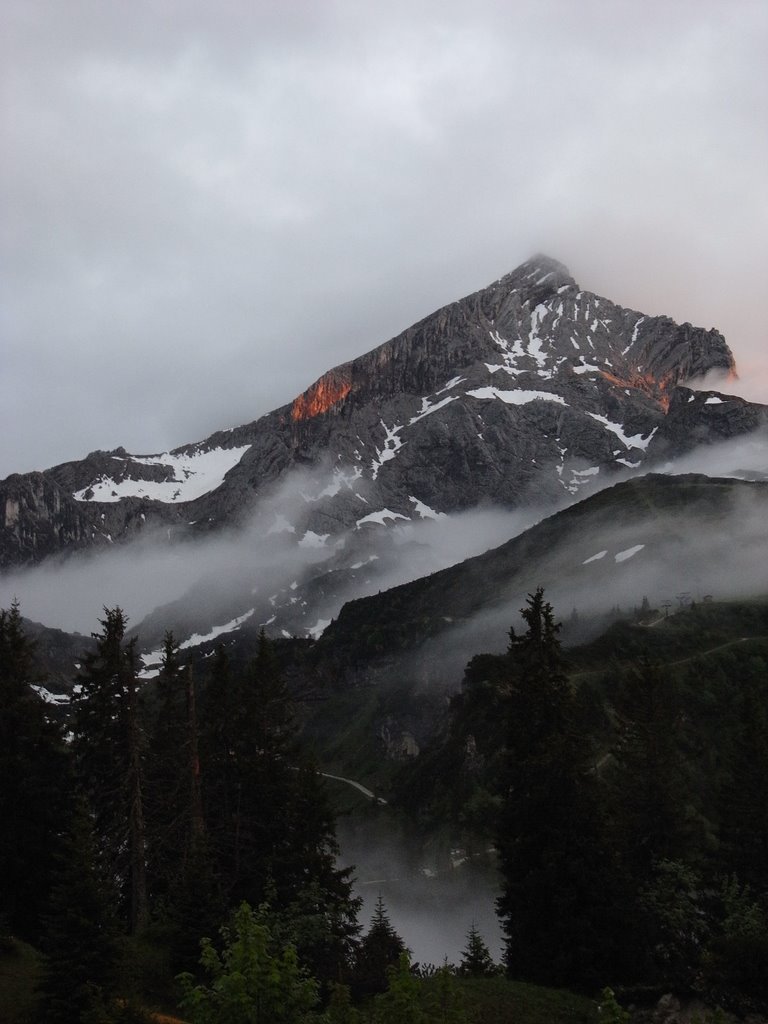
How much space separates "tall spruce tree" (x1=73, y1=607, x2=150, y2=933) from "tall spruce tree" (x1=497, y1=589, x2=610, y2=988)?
1394 cm

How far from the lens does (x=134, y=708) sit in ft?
109

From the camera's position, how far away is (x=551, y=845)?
28344 mm

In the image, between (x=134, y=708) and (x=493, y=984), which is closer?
(x=493, y=984)

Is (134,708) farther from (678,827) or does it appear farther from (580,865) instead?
(678,827)

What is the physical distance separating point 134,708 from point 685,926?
2149 centimetres

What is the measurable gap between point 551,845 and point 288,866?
10844mm

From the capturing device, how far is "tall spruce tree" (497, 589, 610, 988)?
1054 inches

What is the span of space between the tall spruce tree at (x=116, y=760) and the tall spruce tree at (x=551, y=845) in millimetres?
13936

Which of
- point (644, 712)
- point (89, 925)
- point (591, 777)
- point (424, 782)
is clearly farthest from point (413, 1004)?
point (424, 782)

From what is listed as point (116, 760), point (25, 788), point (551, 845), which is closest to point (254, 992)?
point (551, 845)

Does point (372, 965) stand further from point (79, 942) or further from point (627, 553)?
point (627, 553)

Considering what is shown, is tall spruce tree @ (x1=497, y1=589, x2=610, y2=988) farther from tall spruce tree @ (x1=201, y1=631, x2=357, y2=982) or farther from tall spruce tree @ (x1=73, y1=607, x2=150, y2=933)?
tall spruce tree @ (x1=73, y1=607, x2=150, y2=933)

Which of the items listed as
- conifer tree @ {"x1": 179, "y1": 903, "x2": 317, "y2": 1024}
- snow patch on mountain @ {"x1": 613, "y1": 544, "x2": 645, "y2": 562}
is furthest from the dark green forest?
snow patch on mountain @ {"x1": 613, "y1": 544, "x2": 645, "y2": 562}

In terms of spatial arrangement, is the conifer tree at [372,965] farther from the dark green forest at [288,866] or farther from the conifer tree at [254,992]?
the conifer tree at [254,992]
